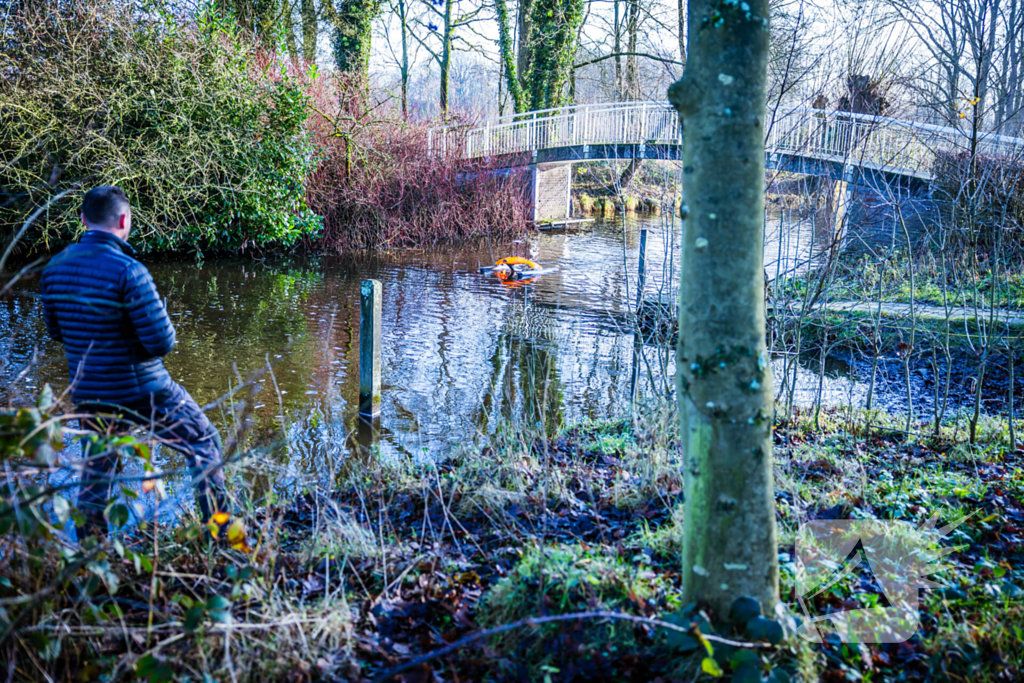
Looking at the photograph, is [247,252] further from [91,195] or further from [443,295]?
[91,195]

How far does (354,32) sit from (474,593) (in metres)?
22.9

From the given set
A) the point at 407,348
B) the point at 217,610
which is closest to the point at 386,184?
the point at 407,348

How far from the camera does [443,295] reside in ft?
49.0

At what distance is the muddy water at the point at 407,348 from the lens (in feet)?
24.2

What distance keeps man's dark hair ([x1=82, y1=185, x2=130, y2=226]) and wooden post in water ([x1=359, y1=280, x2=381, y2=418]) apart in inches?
147

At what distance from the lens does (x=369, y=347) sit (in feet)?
24.7

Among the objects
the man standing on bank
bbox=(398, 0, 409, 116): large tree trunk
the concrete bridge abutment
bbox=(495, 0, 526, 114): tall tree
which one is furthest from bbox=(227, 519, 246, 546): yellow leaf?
bbox=(495, 0, 526, 114): tall tree

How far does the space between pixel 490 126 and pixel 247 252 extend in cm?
962

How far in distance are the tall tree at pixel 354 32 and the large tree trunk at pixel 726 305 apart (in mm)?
22107

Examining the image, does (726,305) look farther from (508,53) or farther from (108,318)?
(508,53)

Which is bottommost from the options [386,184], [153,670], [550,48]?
[153,670]

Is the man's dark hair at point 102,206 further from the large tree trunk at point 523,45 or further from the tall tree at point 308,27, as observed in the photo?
the large tree trunk at point 523,45

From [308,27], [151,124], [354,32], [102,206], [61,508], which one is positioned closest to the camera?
[61,508]

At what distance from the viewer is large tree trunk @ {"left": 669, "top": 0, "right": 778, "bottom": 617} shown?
240 cm
